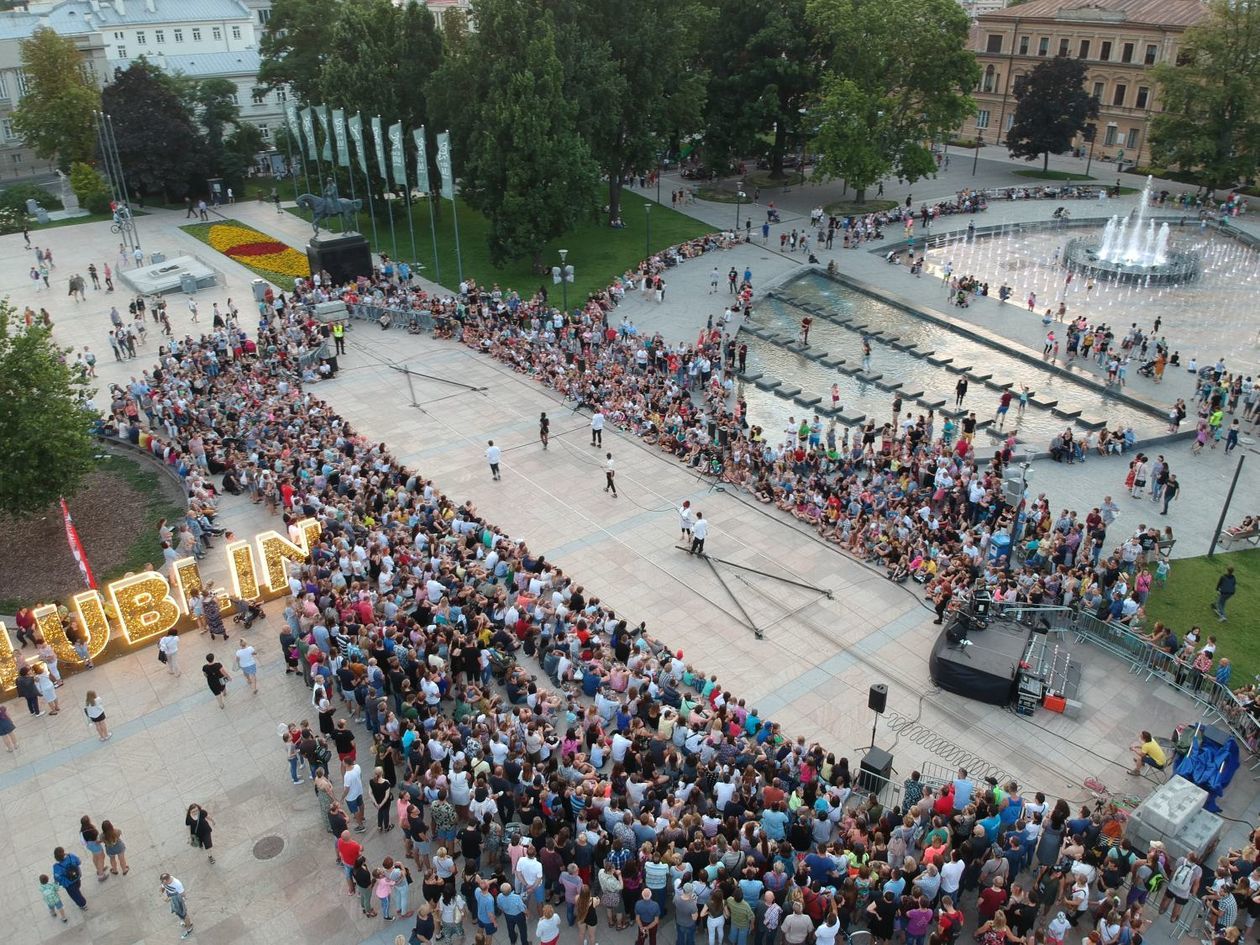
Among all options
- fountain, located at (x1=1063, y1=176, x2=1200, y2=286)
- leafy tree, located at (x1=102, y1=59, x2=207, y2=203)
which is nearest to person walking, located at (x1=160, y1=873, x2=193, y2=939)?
fountain, located at (x1=1063, y1=176, x2=1200, y2=286)

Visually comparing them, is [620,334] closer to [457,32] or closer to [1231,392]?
[1231,392]

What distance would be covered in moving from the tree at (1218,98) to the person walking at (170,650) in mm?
62340

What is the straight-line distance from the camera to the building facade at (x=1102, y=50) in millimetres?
69500

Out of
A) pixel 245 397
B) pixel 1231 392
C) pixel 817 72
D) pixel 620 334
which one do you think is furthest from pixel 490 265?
pixel 1231 392

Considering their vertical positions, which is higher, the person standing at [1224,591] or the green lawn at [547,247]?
the green lawn at [547,247]

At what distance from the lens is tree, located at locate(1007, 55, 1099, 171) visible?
216 feet

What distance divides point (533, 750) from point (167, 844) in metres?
6.48

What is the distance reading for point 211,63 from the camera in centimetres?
7956

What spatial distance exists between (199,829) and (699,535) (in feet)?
43.2

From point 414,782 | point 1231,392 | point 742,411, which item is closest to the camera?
point 414,782

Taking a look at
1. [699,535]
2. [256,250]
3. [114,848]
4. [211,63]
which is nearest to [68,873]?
[114,848]

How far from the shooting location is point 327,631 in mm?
19719

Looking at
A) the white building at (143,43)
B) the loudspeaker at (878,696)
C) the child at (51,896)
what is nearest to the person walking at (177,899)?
the child at (51,896)

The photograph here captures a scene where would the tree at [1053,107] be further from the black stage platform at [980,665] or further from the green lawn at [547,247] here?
the black stage platform at [980,665]
